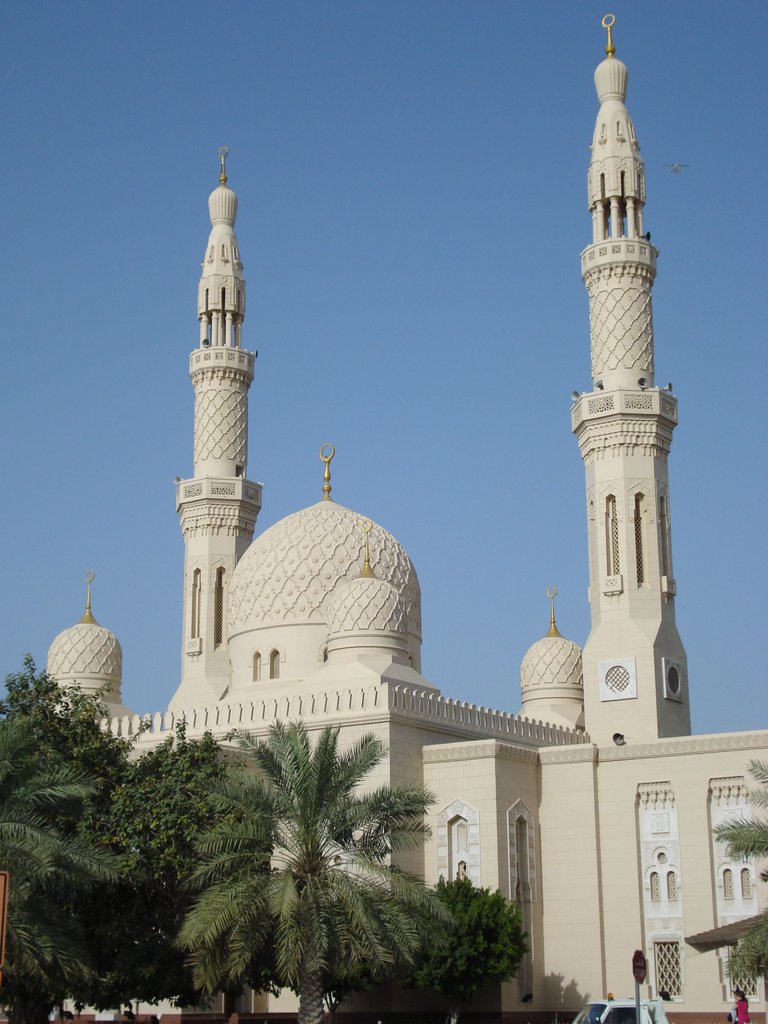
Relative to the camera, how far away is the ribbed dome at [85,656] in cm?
3466

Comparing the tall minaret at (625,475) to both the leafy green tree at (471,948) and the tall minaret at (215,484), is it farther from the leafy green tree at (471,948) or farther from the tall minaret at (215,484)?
the tall minaret at (215,484)

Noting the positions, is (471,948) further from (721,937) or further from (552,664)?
(552,664)

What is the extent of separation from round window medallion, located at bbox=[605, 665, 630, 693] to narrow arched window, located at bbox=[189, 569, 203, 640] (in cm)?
1023

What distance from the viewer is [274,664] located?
3062 cm

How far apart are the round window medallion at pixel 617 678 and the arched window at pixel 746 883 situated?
500 centimetres

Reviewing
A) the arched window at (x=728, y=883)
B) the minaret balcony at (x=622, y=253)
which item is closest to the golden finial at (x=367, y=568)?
the minaret balcony at (x=622, y=253)

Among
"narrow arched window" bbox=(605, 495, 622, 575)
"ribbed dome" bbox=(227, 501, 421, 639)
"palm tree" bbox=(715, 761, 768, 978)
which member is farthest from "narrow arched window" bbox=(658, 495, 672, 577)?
"palm tree" bbox=(715, 761, 768, 978)

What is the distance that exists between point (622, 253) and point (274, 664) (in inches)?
457

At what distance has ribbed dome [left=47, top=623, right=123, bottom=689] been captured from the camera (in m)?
34.7

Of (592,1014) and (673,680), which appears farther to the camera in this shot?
(673,680)

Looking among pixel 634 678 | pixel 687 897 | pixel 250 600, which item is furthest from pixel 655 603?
pixel 250 600

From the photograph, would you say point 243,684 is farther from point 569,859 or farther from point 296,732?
point 296,732

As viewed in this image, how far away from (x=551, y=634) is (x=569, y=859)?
855cm

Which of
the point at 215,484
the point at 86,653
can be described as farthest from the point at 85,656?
the point at 215,484
